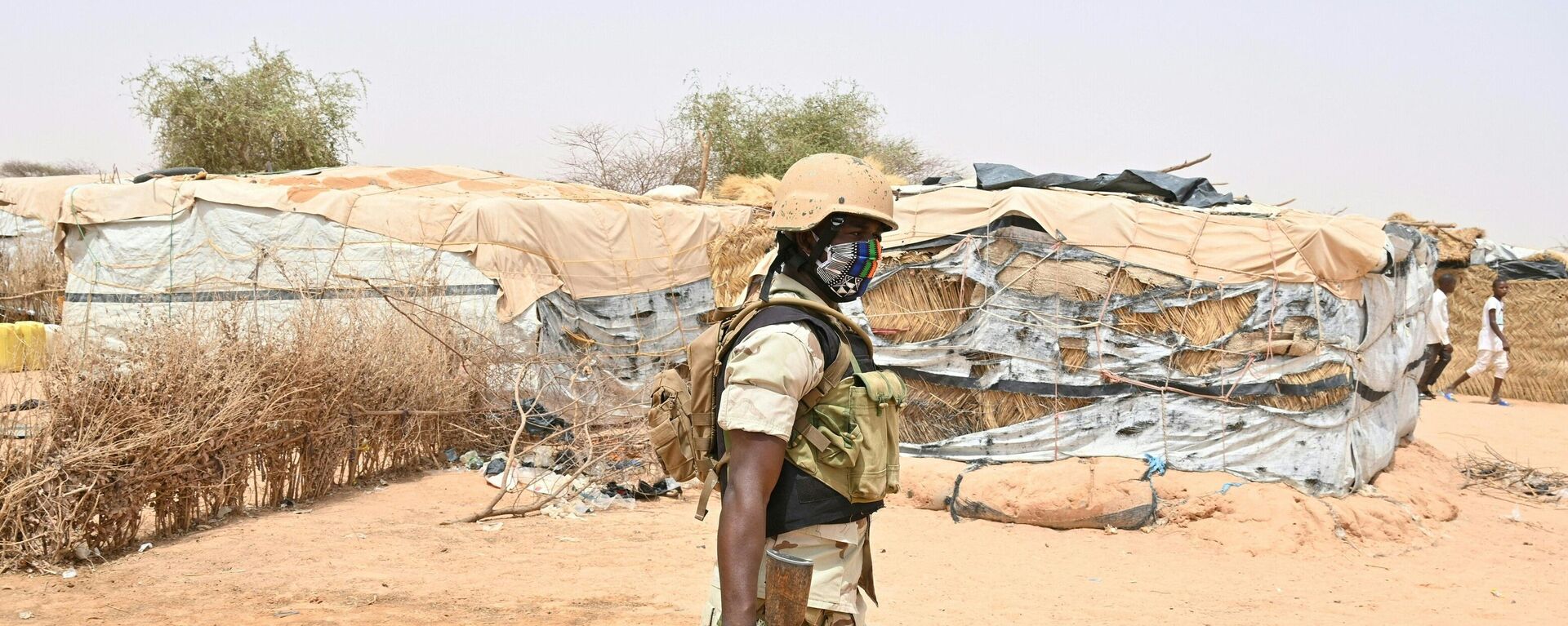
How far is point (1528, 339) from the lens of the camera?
42.8 ft

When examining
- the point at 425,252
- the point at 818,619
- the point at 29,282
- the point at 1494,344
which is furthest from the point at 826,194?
the point at 29,282

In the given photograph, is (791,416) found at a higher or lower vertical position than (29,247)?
higher

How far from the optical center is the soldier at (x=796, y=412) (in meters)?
1.91

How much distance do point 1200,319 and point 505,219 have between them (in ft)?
18.6

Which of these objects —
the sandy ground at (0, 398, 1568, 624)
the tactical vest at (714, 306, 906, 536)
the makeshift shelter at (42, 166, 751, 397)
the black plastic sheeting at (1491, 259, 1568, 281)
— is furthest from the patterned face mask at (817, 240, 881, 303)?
the black plastic sheeting at (1491, 259, 1568, 281)

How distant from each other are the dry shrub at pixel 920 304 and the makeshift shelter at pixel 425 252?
2.55 metres

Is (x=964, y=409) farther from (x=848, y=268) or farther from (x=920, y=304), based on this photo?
(x=848, y=268)

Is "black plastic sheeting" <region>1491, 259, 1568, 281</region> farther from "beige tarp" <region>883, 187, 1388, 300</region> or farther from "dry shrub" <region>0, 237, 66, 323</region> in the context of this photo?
"dry shrub" <region>0, 237, 66, 323</region>

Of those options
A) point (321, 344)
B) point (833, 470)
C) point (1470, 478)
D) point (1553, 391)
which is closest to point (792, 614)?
point (833, 470)

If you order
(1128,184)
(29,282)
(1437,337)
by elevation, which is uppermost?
(1128,184)

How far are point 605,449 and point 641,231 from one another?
3.47 m

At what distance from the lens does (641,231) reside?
10414 mm

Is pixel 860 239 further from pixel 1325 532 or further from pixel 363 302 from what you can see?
pixel 363 302

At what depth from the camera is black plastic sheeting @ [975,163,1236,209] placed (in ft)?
25.6
